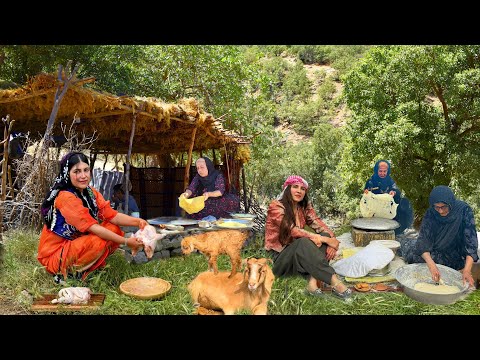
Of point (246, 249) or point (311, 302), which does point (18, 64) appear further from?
point (311, 302)

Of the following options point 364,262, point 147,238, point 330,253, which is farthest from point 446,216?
point 147,238

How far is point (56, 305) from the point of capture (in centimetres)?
374

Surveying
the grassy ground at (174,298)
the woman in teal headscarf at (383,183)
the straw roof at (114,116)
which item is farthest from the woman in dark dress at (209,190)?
the woman in teal headscarf at (383,183)

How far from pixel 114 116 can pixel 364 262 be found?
4326mm

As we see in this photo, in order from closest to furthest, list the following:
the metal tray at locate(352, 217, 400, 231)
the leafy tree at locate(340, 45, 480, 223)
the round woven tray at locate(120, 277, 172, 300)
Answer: the round woven tray at locate(120, 277, 172, 300) < the metal tray at locate(352, 217, 400, 231) < the leafy tree at locate(340, 45, 480, 223)

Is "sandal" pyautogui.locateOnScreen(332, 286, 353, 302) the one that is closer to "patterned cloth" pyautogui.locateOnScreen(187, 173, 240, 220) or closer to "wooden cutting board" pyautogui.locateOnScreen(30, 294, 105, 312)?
"wooden cutting board" pyautogui.locateOnScreen(30, 294, 105, 312)

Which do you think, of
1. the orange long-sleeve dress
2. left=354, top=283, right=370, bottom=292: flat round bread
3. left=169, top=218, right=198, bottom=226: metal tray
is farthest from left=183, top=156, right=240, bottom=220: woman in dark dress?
left=354, top=283, right=370, bottom=292: flat round bread

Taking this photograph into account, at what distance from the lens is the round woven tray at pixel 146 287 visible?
13.0 feet

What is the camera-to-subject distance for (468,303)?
12.6ft

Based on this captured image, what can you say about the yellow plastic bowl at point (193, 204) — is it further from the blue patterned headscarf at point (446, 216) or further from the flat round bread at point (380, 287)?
the blue patterned headscarf at point (446, 216)

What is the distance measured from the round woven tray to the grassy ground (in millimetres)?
47

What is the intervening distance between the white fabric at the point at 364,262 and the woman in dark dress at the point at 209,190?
1805 mm

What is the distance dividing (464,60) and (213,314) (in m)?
5.63

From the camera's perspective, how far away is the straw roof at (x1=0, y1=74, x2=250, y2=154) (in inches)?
207
